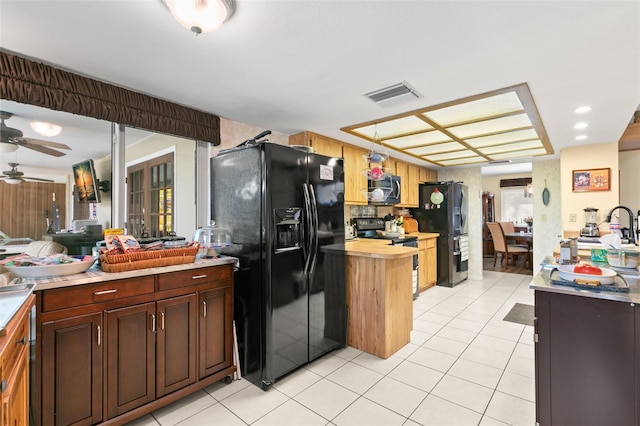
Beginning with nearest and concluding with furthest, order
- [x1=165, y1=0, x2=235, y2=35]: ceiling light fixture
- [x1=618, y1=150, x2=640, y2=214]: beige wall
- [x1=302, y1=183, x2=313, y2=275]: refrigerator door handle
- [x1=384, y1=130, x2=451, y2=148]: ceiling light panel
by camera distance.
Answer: [x1=165, y1=0, x2=235, y2=35]: ceiling light fixture → [x1=302, y1=183, x2=313, y2=275]: refrigerator door handle → [x1=384, y1=130, x2=451, y2=148]: ceiling light panel → [x1=618, y1=150, x2=640, y2=214]: beige wall

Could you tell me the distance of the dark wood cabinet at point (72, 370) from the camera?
5.08ft

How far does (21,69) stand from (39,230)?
3.57 feet

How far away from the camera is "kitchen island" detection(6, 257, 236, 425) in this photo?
61.9 inches

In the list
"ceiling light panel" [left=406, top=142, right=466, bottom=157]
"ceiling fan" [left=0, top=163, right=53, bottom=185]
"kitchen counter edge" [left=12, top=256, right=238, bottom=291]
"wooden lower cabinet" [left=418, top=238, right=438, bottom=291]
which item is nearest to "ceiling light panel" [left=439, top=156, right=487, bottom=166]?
"ceiling light panel" [left=406, top=142, right=466, bottom=157]

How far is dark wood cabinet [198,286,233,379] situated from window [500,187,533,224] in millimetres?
9681

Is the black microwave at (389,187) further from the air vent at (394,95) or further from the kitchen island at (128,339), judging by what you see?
the kitchen island at (128,339)

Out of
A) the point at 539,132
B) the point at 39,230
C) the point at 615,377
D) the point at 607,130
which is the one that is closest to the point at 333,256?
the point at 615,377

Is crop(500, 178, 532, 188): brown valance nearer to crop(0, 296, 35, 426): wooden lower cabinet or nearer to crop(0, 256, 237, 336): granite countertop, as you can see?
crop(0, 256, 237, 336): granite countertop

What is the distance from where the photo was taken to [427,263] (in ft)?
16.6

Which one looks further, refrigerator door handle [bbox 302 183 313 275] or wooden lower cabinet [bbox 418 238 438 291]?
wooden lower cabinet [bbox 418 238 438 291]

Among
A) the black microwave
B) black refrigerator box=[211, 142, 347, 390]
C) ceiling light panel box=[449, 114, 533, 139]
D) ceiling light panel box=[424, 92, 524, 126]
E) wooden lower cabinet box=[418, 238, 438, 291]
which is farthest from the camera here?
wooden lower cabinet box=[418, 238, 438, 291]

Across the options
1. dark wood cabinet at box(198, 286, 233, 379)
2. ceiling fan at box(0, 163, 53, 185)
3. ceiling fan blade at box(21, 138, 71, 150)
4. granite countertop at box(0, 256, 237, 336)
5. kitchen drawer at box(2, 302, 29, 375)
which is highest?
ceiling fan blade at box(21, 138, 71, 150)

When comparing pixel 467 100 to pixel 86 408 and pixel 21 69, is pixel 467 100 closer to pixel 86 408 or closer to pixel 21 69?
pixel 21 69

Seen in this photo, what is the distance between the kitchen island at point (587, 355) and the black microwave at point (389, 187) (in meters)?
2.95
